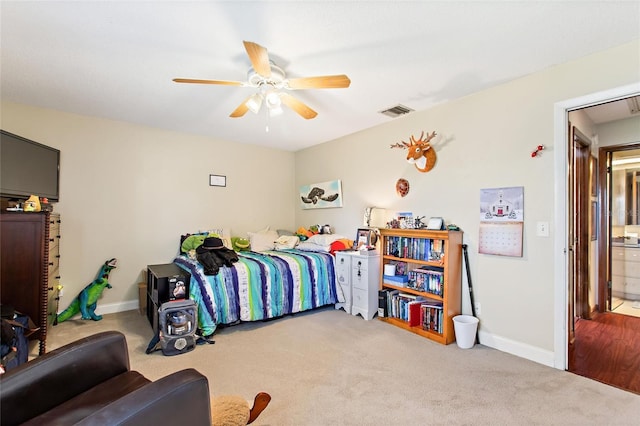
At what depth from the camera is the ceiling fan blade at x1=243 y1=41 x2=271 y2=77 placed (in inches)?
68.1

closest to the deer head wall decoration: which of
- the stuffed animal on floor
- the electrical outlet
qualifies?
the electrical outlet

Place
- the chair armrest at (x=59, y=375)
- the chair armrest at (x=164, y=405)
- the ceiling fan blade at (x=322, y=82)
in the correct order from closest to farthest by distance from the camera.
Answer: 1. the chair armrest at (x=164, y=405)
2. the chair armrest at (x=59, y=375)
3. the ceiling fan blade at (x=322, y=82)

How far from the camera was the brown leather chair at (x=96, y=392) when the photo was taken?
1.00 m

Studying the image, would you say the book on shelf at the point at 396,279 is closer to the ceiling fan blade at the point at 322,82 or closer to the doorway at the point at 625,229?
the ceiling fan blade at the point at 322,82

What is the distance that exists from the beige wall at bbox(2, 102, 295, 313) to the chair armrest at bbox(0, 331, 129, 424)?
2.83m

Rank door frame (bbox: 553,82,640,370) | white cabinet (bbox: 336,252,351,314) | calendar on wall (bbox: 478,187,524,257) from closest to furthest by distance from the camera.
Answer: door frame (bbox: 553,82,640,370) < calendar on wall (bbox: 478,187,524,257) < white cabinet (bbox: 336,252,351,314)

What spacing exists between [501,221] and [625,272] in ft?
9.96

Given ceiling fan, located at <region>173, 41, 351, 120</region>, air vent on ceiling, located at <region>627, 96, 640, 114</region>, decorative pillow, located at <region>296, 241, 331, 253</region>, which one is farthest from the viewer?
decorative pillow, located at <region>296, 241, 331, 253</region>

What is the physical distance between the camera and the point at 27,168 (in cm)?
300

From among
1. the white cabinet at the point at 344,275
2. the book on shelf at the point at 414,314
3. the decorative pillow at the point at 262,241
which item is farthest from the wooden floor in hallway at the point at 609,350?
the decorative pillow at the point at 262,241

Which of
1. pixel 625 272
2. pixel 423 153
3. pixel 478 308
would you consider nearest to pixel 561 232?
pixel 478 308

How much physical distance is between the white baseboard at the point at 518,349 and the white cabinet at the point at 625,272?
2714 mm

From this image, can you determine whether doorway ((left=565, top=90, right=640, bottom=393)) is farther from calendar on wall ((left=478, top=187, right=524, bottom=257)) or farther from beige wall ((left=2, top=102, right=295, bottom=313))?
beige wall ((left=2, top=102, right=295, bottom=313))

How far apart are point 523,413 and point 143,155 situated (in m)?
4.70
